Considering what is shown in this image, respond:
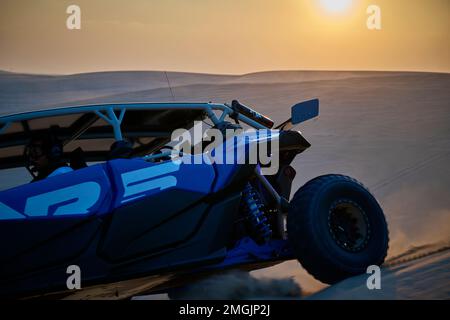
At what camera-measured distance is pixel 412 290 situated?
406 cm

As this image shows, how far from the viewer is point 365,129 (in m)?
16.6

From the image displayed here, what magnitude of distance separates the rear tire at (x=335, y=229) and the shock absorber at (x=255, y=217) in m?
0.20

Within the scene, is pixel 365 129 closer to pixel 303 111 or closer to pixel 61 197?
pixel 303 111

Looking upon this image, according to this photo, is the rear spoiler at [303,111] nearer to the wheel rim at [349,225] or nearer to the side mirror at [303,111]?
the side mirror at [303,111]

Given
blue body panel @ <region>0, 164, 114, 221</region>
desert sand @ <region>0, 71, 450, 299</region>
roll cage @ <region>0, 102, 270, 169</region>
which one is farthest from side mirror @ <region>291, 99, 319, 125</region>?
blue body panel @ <region>0, 164, 114, 221</region>

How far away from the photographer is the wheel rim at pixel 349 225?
15.0 feet

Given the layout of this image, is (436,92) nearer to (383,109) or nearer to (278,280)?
(383,109)

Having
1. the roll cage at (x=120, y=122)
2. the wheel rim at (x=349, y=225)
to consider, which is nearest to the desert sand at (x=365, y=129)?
the wheel rim at (x=349, y=225)

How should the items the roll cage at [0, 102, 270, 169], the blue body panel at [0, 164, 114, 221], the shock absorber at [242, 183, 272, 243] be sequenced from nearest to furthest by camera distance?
the blue body panel at [0, 164, 114, 221] → the roll cage at [0, 102, 270, 169] → the shock absorber at [242, 183, 272, 243]

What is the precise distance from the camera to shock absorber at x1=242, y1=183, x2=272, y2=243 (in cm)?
452

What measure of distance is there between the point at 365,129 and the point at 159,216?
528 inches

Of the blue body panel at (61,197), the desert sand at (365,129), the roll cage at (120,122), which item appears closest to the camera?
the blue body panel at (61,197)

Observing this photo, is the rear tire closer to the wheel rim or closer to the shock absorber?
the wheel rim

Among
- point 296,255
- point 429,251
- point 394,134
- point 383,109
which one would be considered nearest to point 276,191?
point 296,255
